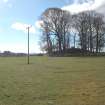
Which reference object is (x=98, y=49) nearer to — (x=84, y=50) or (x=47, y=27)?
(x=84, y=50)

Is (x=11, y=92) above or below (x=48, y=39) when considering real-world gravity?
below

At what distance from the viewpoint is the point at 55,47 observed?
3246 inches

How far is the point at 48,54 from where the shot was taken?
273 ft

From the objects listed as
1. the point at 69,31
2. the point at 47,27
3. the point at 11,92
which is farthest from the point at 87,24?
the point at 11,92

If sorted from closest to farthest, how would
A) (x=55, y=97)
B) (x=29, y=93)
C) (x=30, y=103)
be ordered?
1. (x=30, y=103)
2. (x=55, y=97)
3. (x=29, y=93)

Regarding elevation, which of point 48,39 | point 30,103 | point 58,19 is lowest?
point 30,103

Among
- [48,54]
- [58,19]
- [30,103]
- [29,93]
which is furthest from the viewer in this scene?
[48,54]

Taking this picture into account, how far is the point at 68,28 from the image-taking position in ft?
263

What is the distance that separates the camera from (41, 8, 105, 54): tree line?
78.2 metres

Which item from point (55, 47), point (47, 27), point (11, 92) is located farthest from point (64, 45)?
point (11, 92)

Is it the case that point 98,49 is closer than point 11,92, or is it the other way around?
point 11,92

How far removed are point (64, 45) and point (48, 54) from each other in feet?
18.6

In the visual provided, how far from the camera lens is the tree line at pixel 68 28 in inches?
3081

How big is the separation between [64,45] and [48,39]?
A: 225 inches
